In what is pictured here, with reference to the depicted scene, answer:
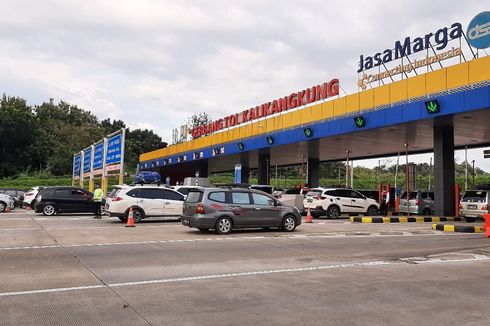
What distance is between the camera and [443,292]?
24.5 ft

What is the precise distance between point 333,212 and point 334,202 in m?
0.51

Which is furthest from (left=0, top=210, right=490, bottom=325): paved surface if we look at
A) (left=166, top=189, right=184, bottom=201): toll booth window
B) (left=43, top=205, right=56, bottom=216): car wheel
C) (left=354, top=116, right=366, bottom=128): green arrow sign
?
(left=43, top=205, right=56, bottom=216): car wheel

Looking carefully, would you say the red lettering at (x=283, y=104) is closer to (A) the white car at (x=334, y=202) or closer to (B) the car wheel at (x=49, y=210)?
(A) the white car at (x=334, y=202)

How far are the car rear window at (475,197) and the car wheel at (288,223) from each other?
1016 centimetres

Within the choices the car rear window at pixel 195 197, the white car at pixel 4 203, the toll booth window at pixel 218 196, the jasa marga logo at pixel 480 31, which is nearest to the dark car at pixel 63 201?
the white car at pixel 4 203

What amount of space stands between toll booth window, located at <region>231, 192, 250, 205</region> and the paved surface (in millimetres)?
1773

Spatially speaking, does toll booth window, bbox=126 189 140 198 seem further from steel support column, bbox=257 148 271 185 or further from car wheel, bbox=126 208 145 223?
steel support column, bbox=257 148 271 185

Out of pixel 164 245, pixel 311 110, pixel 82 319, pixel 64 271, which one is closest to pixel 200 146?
pixel 311 110

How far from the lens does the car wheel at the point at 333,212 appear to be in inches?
954

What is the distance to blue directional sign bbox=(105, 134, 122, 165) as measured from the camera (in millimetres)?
27750

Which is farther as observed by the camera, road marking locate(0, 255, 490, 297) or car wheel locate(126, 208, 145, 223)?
car wheel locate(126, 208, 145, 223)

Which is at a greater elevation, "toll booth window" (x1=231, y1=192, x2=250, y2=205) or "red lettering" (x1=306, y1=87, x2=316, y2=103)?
"red lettering" (x1=306, y1=87, x2=316, y2=103)

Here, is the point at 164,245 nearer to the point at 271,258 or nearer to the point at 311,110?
the point at 271,258

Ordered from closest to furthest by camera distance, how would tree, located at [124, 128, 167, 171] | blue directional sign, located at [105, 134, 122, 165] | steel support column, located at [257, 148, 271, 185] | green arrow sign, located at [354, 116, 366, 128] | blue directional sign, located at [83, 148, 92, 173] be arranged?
green arrow sign, located at [354, 116, 366, 128], blue directional sign, located at [105, 134, 122, 165], steel support column, located at [257, 148, 271, 185], blue directional sign, located at [83, 148, 92, 173], tree, located at [124, 128, 167, 171]
